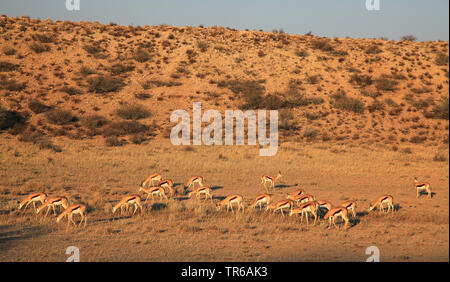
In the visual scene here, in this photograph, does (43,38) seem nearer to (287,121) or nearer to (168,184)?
(287,121)

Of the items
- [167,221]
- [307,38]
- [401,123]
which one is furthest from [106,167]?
[307,38]

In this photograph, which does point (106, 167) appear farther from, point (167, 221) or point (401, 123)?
point (401, 123)

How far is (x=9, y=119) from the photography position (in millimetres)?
36406

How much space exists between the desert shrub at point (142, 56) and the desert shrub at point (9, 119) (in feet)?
61.5

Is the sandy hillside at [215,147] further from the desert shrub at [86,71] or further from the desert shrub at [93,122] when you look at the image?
the desert shrub at [86,71]

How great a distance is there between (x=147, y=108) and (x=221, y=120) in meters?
8.06

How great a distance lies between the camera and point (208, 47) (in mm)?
57688

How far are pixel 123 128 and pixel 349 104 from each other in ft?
80.3

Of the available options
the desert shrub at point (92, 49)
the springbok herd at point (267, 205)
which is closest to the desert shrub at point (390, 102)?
the springbok herd at point (267, 205)

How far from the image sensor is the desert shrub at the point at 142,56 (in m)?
53.2

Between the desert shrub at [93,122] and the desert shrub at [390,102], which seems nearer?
the desert shrub at [93,122]

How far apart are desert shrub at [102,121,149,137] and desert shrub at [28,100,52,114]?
276 inches

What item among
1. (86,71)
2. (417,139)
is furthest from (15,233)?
(86,71)

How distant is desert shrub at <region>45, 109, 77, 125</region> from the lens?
124 ft
